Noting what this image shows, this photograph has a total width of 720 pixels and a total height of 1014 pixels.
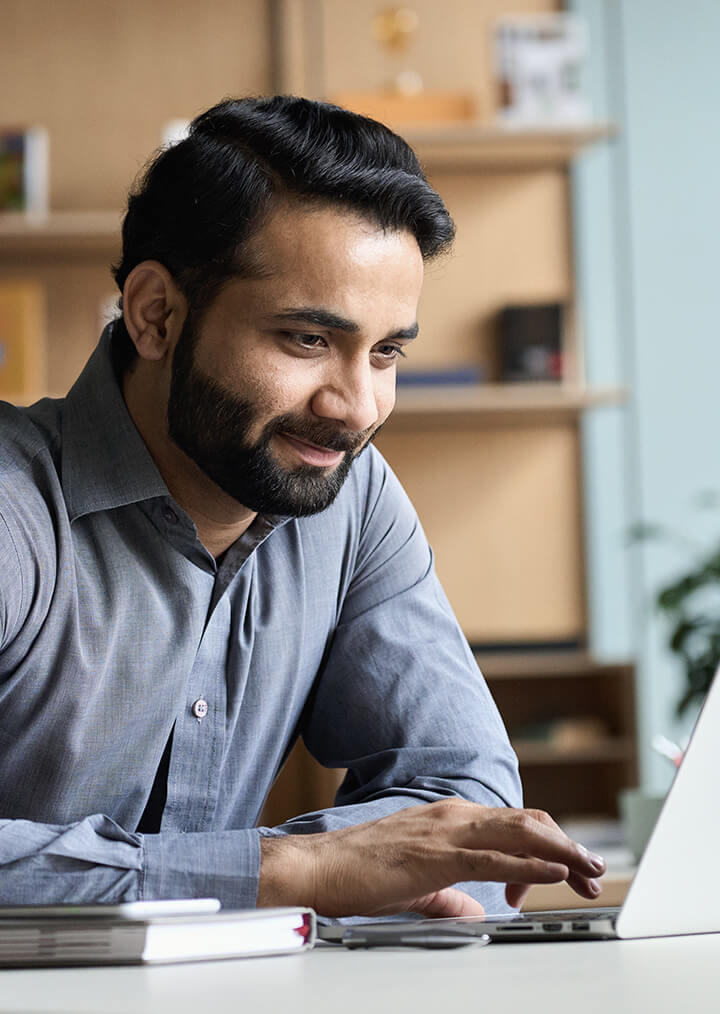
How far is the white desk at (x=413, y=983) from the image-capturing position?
0.57 m

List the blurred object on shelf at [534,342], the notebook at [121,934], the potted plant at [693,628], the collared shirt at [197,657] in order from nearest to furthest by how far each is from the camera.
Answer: the notebook at [121,934], the collared shirt at [197,657], the potted plant at [693,628], the blurred object on shelf at [534,342]

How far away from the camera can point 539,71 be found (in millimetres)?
3127

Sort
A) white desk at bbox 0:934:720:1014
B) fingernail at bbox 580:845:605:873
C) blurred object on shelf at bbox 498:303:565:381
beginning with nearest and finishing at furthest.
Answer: white desk at bbox 0:934:720:1014
fingernail at bbox 580:845:605:873
blurred object on shelf at bbox 498:303:565:381

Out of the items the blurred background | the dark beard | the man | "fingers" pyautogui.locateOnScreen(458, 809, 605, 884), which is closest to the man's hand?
"fingers" pyautogui.locateOnScreen(458, 809, 605, 884)

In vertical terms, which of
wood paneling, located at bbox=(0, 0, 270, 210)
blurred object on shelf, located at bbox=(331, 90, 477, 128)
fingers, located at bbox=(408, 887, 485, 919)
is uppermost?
wood paneling, located at bbox=(0, 0, 270, 210)

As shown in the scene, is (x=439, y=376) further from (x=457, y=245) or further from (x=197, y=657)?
(x=197, y=657)

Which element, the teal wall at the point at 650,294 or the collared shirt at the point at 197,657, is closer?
the collared shirt at the point at 197,657

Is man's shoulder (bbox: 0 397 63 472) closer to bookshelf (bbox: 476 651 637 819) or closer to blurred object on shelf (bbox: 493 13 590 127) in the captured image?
bookshelf (bbox: 476 651 637 819)

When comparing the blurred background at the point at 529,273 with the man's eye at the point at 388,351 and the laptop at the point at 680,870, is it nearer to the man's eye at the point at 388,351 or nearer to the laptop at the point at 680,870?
the man's eye at the point at 388,351

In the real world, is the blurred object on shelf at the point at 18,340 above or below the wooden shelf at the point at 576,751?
above

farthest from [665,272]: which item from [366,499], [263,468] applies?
[263,468]

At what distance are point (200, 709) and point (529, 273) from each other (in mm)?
2360

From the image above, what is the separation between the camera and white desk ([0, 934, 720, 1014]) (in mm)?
570

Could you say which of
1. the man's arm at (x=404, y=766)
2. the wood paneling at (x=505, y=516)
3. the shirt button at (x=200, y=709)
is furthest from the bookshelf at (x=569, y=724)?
the shirt button at (x=200, y=709)
